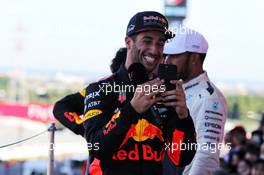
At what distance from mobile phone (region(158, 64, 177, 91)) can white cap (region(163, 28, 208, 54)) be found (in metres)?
0.89

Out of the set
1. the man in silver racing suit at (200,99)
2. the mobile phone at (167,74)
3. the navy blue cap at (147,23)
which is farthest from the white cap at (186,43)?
the mobile phone at (167,74)

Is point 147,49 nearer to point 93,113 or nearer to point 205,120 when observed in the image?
point 93,113

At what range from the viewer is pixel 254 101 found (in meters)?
47.2

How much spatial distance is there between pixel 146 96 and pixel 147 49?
0.26 meters

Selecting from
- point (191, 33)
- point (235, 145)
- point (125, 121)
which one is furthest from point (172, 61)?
point (235, 145)

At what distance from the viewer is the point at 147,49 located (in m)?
2.76

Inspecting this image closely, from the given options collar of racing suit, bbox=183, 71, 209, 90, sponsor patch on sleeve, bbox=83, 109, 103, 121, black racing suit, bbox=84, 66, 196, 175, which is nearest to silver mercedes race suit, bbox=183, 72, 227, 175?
collar of racing suit, bbox=183, 71, 209, 90

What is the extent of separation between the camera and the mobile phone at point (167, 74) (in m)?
2.64

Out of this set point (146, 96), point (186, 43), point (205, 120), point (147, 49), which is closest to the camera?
point (146, 96)

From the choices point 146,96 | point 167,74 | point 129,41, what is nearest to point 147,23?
point 129,41

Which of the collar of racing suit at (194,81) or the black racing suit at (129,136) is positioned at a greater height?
the collar of racing suit at (194,81)

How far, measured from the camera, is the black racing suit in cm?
270

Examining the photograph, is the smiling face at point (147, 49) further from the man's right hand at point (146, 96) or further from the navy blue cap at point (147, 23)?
the man's right hand at point (146, 96)

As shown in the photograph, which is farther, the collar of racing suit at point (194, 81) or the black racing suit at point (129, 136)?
the collar of racing suit at point (194, 81)
